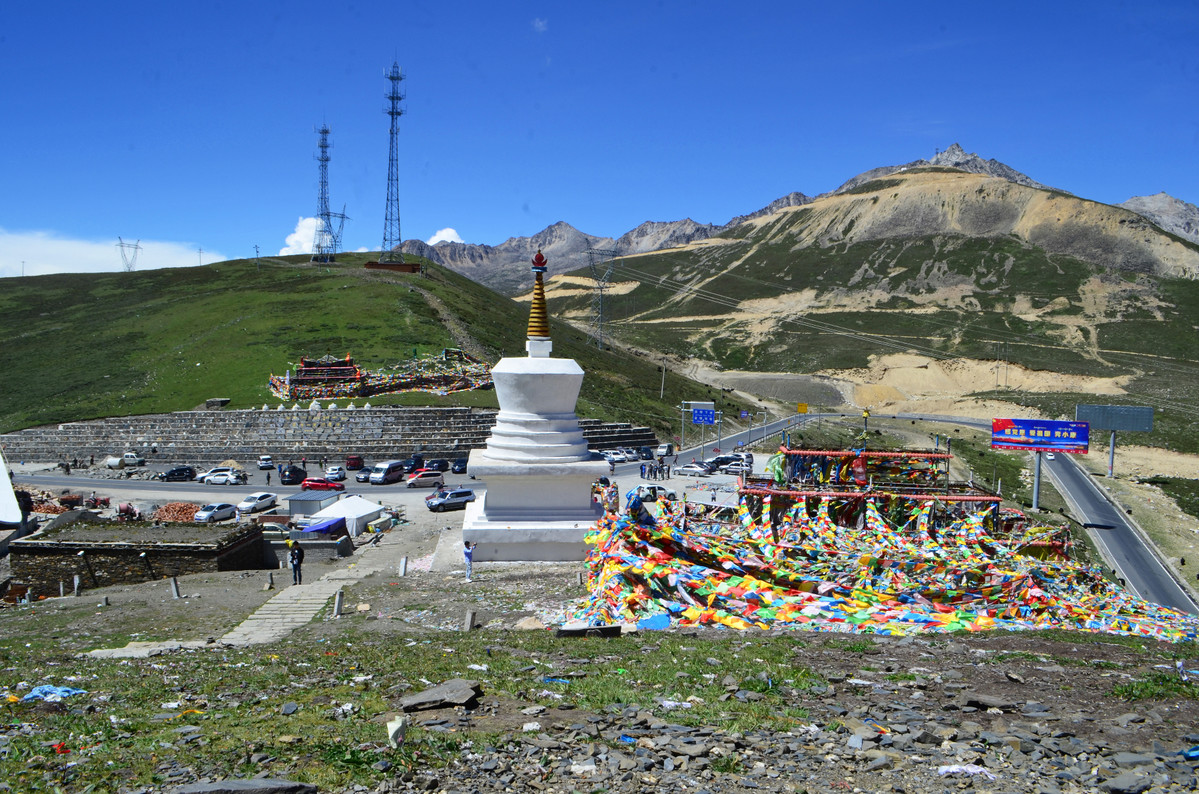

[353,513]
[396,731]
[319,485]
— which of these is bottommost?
[319,485]

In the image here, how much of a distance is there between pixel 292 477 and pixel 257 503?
27.2 ft

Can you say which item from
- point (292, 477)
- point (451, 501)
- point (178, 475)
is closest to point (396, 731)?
→ point (451, 501)

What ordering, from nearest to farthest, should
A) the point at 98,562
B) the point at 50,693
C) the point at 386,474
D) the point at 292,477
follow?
the point at 50,693
the point at 98,562
the point at 386,474
the point at 292,477

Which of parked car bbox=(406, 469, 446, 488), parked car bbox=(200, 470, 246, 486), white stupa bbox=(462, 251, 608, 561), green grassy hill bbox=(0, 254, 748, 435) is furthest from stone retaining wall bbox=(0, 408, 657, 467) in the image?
white stupa bbox=(462, 251, 608, 561)

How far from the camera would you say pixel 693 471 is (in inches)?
1806

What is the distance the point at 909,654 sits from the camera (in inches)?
437

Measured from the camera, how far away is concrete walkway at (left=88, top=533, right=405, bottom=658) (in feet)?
42.9

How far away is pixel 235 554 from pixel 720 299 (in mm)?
142249

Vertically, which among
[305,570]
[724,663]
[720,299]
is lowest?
[305,570]

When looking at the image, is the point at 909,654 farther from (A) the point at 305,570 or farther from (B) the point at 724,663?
(A) the point at 305,570

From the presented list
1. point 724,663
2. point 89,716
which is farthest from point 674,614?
point 89,716

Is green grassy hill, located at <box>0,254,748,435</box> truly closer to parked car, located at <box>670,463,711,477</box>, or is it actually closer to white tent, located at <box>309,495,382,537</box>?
parked car, located at <box>670,463,711,477</box>

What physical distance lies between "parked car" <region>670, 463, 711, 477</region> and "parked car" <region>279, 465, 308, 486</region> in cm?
Result: 2092

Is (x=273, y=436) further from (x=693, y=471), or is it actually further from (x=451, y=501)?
(x=693, y=471)
